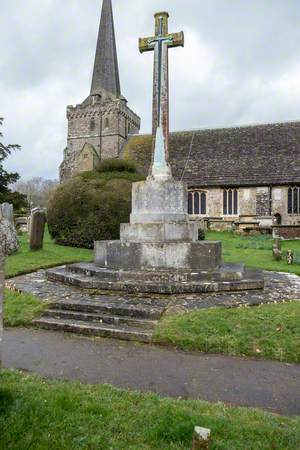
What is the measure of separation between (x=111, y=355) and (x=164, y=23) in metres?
9.32

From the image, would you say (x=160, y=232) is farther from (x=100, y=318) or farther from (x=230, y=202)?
(x=230, y=202)

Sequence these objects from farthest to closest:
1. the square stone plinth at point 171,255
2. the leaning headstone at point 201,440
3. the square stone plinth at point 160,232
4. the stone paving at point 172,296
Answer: the square stone plinth at point 160,232 < the square stone plinth at point 171,255 < the stone paving at point 172,296 < the leaning headstone at point 201,440

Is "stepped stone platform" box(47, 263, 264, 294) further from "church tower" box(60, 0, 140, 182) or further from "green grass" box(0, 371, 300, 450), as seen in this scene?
"church tower" box(60, 0, 140, 182)

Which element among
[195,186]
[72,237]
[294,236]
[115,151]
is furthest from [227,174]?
[72,237]

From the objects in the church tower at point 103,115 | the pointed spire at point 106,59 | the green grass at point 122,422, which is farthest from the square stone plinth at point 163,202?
the pointed spire at point 106,59

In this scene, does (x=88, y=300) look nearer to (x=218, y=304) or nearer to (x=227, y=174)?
(x=218, y=304)

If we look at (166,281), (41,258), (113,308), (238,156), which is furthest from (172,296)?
(238,156)

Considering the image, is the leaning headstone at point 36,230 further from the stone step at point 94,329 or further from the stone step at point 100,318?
the stone step at point 94,329

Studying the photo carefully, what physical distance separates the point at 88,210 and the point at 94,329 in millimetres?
9058

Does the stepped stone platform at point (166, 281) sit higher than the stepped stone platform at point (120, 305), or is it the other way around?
the stepped stone platform at point (166, 281)

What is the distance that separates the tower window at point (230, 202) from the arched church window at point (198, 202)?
64.9 inches

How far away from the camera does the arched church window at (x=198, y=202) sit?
95.6 ft

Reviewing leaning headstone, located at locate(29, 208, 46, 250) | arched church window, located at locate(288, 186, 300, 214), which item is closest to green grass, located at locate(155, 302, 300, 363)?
leaning headstone, located at locate(29, 208, 46, 250)

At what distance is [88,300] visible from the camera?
598 centimetres
